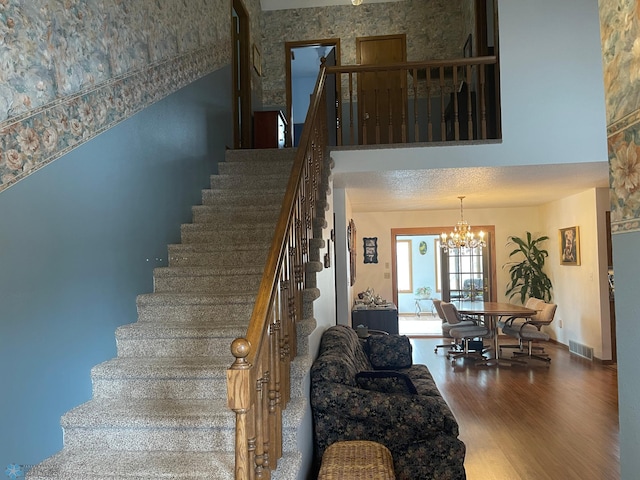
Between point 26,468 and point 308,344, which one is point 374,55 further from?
point 26,468

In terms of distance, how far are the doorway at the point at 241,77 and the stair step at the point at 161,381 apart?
11.6 feet

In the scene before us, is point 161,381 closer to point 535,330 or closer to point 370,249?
point 535,330

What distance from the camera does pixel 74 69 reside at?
99.6 inches

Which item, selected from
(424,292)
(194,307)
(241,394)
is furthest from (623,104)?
(424,292)

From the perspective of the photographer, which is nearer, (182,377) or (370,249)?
(182,377)

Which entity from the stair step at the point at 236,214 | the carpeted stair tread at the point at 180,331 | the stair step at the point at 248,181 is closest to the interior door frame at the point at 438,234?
the stair step at the point at 248,181

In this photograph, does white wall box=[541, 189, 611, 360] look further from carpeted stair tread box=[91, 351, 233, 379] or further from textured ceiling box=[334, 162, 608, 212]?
carpeted stair tread box=[91, 351, 233, 379]

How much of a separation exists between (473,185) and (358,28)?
10.8 feet

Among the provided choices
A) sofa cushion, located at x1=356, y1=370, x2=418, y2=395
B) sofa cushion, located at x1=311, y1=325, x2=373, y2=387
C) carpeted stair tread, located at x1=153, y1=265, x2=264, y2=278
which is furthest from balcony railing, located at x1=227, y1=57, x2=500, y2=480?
sofa cushion, located at x1=356, y1=370, x2=418, y2=395

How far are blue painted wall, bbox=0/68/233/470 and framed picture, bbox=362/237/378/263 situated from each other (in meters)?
5.86

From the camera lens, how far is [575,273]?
732cm

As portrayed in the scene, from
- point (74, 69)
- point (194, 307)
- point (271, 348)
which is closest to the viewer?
point (271, 348)

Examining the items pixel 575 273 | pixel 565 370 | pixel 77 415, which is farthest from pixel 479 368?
pixel 77 415

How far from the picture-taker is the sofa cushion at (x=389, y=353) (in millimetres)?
4770
